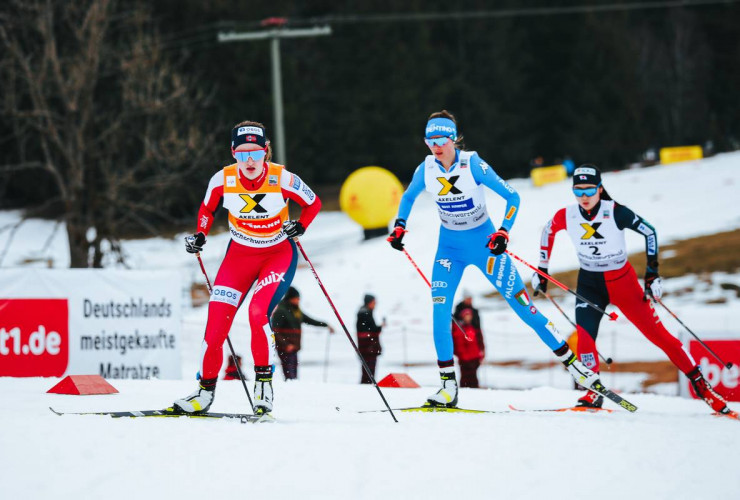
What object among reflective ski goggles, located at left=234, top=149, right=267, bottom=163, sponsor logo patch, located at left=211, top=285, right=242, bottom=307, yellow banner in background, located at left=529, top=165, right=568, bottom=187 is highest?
yellow banner in background, located at left=529, top=165, right=568, bottom=187

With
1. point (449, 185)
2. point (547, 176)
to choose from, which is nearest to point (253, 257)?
point (449, 185)

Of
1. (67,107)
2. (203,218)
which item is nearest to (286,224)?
(203,218)

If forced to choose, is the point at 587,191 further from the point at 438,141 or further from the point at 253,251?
the point at 253,251

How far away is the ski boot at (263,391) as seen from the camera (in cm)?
652

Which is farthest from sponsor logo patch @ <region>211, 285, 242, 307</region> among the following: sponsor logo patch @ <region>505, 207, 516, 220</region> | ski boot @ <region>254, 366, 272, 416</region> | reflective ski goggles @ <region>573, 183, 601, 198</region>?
reflective ski goggles @ <region>573, 183, 601, 198</region>

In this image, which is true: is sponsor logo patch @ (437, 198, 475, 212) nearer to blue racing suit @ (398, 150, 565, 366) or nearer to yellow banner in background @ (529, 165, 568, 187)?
blue racing suit @ (398, 150, 565, 366)

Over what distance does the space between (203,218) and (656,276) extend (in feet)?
13.0

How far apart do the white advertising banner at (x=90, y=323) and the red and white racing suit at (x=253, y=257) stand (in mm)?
5142

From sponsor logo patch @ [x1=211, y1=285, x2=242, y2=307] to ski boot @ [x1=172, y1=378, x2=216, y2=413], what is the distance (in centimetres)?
56

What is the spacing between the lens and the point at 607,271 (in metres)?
8.43

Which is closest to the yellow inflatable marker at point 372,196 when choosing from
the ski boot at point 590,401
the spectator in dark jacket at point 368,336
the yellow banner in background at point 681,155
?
the spectator in dark jacket at point 368,336

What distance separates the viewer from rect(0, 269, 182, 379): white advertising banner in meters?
11.1

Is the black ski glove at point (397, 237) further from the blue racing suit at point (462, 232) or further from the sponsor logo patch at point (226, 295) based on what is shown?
the sponsor logo patch at point (226, 295)

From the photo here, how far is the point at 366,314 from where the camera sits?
1156cm
